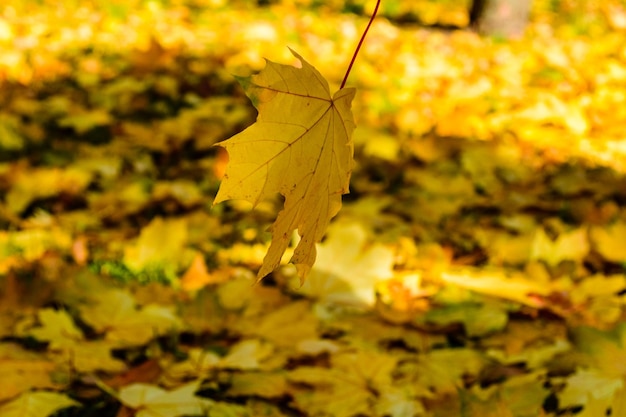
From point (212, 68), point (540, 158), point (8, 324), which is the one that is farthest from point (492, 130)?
point (8, 324)

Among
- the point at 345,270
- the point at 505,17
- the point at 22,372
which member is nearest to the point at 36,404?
the point at 22,372

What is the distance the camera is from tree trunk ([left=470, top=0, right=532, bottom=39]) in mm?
4609

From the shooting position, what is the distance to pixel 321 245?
4.75 feet

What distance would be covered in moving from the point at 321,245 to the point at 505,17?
3.62 m

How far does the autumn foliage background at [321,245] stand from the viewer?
3.72 ft

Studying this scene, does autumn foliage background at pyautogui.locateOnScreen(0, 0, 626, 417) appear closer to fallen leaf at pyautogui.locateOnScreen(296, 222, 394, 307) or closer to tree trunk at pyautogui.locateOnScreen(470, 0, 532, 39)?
fallen leaf at pyautogui.locateOnScreen(296, 222, 394, 307)

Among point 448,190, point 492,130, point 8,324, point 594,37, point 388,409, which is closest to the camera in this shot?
point 388,409

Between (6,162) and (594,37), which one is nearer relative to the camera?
(6,162)

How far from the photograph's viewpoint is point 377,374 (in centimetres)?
115

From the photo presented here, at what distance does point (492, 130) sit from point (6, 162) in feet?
5.56

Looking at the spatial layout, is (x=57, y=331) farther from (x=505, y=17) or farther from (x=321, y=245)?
(x=505, y=17)

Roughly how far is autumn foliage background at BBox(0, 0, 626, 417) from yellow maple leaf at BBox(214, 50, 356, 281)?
14.2 inches

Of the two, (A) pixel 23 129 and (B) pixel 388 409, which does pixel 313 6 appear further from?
(B) pixel 388 409

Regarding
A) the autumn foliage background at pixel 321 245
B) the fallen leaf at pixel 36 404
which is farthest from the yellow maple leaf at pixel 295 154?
the fallen leaf at pixel 36 404
